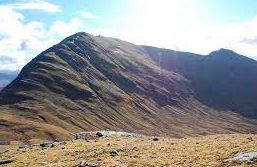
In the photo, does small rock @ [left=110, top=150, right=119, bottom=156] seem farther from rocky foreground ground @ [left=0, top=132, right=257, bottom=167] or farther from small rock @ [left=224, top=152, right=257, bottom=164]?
small rock @ [left=224, top=152, right=257, bottom=164]

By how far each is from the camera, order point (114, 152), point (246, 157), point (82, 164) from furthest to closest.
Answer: point (114, 152), point (82, 164), point (246, 157)

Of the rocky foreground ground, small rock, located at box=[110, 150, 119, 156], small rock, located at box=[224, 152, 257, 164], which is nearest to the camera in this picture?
small rock, located at box=[224, 152, 257, 164]

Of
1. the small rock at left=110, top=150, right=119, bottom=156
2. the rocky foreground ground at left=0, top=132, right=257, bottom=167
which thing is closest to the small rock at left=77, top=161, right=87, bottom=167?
the rocky foreground ground at left=0, top=132, right=257, bottom=167

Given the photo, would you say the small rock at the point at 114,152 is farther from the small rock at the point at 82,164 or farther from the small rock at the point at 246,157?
the small rock at the point at 246,157

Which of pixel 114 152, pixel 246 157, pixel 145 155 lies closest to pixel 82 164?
pixel 114 152

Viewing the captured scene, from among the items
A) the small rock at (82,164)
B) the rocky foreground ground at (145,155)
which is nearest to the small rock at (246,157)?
the rocky foreground ground at (145,155)

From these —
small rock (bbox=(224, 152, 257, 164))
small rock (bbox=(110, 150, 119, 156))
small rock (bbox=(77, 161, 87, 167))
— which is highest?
small rock (bbox=(224, 152, 257, 164))

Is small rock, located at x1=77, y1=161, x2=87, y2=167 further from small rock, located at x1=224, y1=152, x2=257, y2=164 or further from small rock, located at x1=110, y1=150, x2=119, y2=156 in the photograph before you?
small rock, located at x1=224, y1=152, x2=257, y2=164

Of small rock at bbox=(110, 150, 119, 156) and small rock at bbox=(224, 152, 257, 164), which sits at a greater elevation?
small rock at bbox=(224, 152, 257, 164)

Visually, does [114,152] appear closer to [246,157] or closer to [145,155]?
[145,155]

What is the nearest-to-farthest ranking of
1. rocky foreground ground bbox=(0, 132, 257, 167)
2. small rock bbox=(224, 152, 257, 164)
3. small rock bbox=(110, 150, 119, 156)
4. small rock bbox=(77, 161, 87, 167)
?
small rock bbox=(224, 152, 257, 164) → rocky foreground ground bbox=(0, 132, 257, 167) → small rock bbox=(77, 161, 87, 167) → small rock bbox=(110, 150, 119, 156)

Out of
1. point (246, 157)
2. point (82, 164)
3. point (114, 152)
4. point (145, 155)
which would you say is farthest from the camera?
point (114, 152)

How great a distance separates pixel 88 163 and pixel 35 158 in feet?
34.0

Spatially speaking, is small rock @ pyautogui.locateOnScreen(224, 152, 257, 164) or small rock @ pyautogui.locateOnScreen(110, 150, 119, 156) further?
small rock @ pyautogui.locateOnScreen(110, 150, 119, 156)
